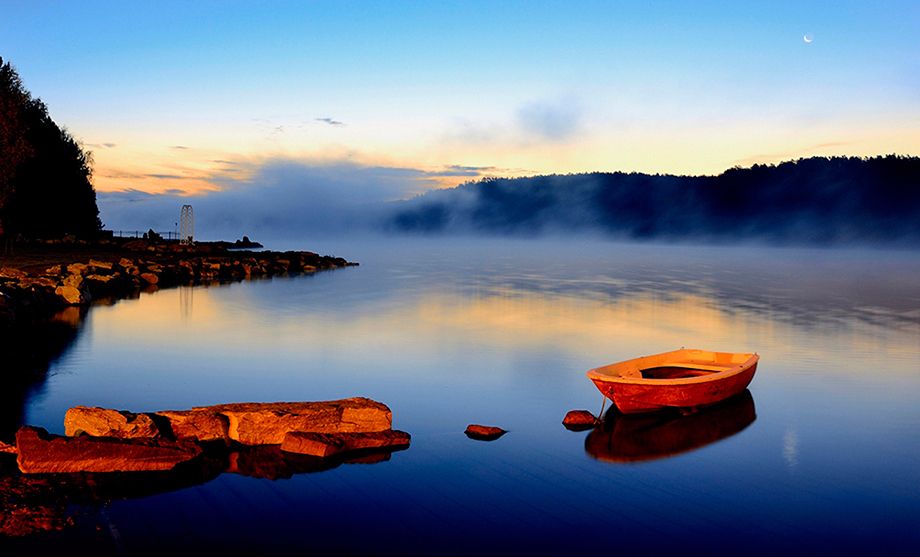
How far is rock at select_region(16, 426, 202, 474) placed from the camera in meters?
12.6

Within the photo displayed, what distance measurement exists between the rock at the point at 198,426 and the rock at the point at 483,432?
194 inches

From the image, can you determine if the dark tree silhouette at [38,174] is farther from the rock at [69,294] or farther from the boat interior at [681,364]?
the boat interior at [681,364]

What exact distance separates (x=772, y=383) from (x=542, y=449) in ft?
37.5

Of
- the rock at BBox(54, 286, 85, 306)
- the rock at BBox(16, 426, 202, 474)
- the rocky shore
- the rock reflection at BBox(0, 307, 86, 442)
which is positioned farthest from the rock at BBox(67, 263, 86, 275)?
the rock at BBox(16, 426, 202, 474)

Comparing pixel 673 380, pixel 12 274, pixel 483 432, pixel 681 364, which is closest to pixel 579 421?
pixel 673 380

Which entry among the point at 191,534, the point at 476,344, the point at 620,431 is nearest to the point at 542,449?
the point at 620,431

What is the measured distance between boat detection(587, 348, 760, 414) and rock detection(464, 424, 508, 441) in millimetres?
2446

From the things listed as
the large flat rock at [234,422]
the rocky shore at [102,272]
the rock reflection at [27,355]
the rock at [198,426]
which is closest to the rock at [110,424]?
the large flat rock at [234,422]

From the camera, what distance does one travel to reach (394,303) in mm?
51312

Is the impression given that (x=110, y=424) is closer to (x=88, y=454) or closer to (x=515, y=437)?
(x=88, y=454)

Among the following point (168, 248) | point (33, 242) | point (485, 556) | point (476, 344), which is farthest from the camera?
point (168, 248)

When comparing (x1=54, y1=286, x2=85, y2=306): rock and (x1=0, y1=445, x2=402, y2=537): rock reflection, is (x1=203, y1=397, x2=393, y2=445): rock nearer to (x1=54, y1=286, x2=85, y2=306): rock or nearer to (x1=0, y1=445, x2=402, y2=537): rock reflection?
(x1=0, y1=445, x2=402, y2=537): rock reflection

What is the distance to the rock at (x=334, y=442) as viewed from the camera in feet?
A: 46.4

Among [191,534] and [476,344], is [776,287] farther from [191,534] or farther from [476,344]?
[191,534]
